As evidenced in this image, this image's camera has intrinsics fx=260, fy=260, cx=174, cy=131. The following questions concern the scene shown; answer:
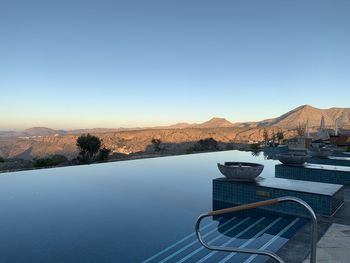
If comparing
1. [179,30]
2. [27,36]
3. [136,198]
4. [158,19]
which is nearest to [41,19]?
[27,36]

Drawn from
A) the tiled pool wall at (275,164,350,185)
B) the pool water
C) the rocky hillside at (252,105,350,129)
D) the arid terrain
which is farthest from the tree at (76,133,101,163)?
the rocky hillside at (252,105,350,129)

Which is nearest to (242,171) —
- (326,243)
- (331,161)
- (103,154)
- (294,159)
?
(326,243)

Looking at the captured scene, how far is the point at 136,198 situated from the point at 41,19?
12.1 m

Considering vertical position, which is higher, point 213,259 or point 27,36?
point 27,36

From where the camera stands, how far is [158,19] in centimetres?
1805

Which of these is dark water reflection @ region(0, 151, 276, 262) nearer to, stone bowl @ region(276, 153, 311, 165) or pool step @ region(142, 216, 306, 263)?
pool step @ region(142, 216, 306, 263)

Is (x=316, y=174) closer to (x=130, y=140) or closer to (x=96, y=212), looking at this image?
(x=96, y=212)

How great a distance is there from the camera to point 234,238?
5117 mm

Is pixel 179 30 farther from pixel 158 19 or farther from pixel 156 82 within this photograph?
pixel 156 82

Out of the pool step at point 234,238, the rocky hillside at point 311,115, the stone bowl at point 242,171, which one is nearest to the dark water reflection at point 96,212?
the pool step at point 234,238

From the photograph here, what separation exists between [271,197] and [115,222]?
392cm

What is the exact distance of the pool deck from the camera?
3.53 metres

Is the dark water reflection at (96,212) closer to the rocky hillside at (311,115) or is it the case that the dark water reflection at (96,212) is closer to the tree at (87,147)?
the tree at (87,147)

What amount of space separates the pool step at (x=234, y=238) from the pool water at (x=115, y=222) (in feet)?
0.06
